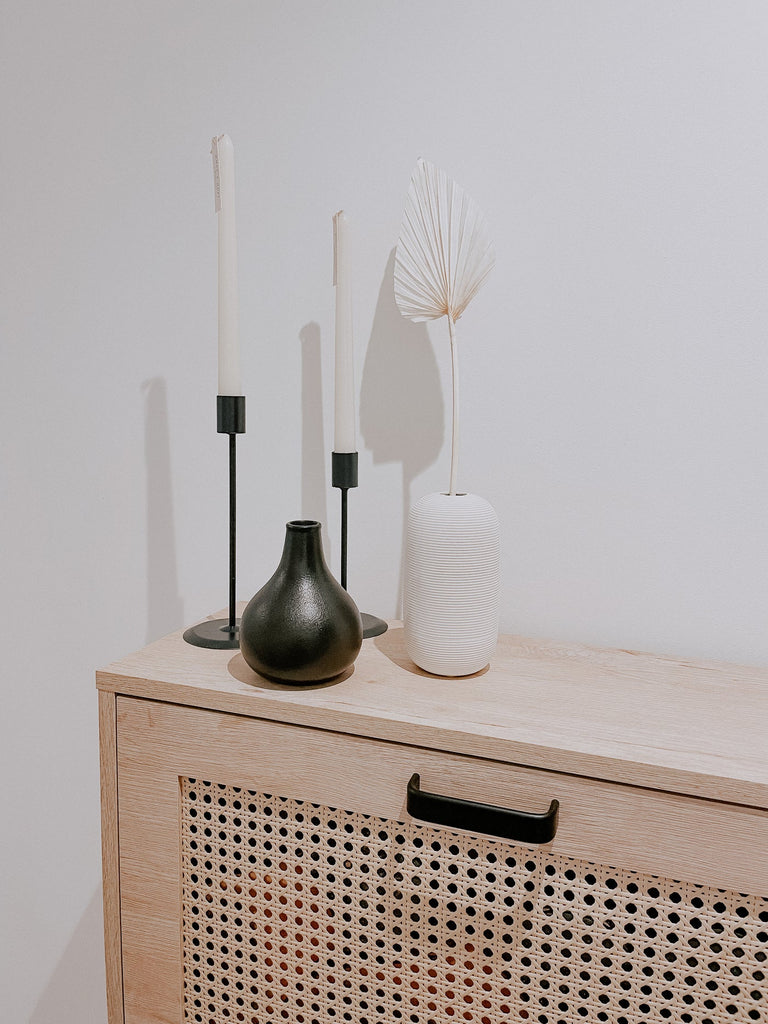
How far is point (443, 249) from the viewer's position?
81 cm

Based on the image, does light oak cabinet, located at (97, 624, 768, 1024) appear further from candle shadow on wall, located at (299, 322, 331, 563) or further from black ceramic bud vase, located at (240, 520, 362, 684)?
candle shadow on wall, located at (299, 322, 331, 563)

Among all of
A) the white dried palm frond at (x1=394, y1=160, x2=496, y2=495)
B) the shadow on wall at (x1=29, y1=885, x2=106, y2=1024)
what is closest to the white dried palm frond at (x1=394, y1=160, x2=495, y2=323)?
the white dried palm frond at (x1=394, y1=160, x2=496, y2=495)

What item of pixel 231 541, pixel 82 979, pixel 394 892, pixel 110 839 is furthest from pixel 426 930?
pixel 82 979

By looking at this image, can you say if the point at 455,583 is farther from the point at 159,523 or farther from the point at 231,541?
the point at 159,523

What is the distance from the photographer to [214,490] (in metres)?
1.10

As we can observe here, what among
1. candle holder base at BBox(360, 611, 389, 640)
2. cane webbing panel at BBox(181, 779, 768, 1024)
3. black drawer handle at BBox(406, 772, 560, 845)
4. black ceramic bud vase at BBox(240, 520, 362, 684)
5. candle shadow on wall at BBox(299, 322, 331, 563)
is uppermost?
candle shadow on wall at BBox(299, 322, 331, 563)

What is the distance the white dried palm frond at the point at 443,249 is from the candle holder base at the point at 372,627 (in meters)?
0.20

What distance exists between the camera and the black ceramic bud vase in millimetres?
727

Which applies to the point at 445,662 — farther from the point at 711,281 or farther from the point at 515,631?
the point at 711,281

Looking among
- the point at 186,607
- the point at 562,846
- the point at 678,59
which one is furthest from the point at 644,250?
the point at 186,607

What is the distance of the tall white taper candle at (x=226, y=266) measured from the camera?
843mm

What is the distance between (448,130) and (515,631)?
0.58 m

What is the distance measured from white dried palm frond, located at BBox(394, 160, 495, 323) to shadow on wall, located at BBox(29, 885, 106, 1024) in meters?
1.04

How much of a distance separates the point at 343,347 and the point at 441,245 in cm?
15
